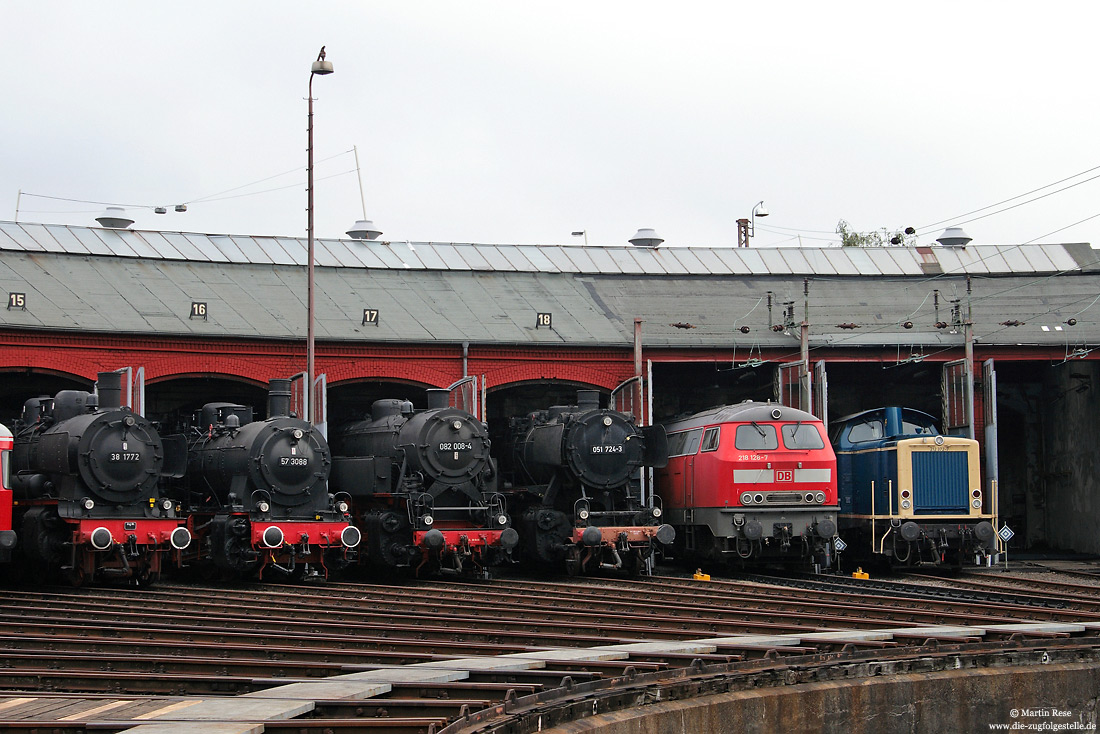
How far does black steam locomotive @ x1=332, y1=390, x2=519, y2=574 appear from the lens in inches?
821

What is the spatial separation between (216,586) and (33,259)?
10.5 meters

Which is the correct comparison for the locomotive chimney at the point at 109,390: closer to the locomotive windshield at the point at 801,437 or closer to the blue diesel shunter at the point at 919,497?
the locomotive windshield at the point at 801,437

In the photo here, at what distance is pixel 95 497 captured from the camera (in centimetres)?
1961

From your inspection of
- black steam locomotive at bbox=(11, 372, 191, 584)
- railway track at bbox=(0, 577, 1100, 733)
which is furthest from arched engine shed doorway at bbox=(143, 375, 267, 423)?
railway track at bbox=(0, 577, 1100, 733)

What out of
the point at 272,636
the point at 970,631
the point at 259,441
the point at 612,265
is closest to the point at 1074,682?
the point at 970,631

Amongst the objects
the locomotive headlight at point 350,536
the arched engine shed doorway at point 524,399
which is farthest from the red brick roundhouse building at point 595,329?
the locomotive headlight at point 350,536

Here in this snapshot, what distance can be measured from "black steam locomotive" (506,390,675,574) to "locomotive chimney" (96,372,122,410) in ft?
24.2

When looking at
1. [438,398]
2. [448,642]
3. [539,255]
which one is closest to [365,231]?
[539,255]

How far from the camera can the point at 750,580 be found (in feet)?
70.3

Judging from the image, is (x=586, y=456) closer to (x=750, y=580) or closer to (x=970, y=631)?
(x=750, y=580)

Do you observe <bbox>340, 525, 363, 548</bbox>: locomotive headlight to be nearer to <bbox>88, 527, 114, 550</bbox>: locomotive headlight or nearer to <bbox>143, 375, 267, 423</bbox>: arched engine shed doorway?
<bbox>88, 527, 114, 550</bbox>: locomotive headlight

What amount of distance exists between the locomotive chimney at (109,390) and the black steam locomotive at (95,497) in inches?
0.7

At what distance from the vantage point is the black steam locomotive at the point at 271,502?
19906mm

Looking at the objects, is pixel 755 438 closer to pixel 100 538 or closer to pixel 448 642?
pixel 448 642
